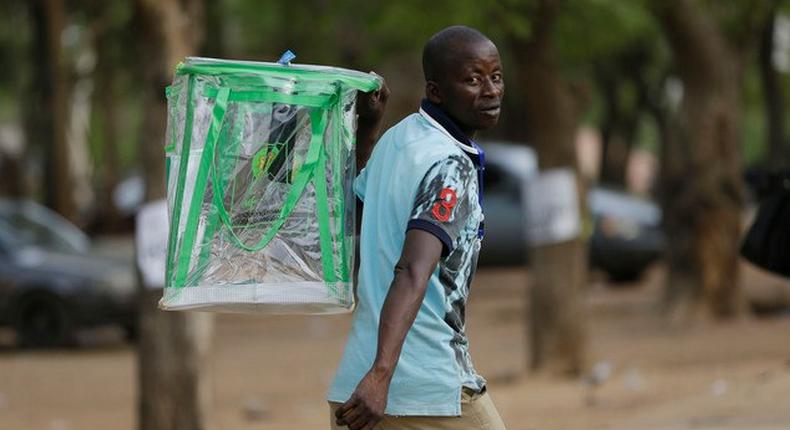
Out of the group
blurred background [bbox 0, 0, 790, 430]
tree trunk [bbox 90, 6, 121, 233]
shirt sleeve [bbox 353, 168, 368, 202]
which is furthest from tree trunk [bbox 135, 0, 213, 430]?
tree trunk [bbox 90, 6, 121, 233]

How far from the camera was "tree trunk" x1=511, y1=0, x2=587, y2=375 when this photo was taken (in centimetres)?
1247

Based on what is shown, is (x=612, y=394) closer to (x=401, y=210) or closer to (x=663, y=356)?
(x=663, y=356)

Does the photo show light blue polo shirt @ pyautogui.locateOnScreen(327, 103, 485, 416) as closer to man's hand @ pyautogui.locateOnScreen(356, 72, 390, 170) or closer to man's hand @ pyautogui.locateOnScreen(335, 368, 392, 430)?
man's hand @ pyautogui.locateOnScreen(335, 368, 392, 430)

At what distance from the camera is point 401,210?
3.91 m

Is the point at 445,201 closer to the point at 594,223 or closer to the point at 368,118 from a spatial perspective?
the point at 368,118

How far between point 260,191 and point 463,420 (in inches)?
30.4

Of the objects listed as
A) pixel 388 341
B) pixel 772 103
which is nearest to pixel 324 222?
pixel 388 341

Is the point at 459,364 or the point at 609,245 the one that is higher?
the point at 459,364

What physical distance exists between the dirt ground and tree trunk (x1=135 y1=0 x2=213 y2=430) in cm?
45

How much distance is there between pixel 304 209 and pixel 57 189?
20445 mm

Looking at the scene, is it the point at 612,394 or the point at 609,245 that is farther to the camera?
the point at 609,245

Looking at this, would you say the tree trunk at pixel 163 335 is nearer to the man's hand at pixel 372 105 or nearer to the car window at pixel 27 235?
the man's hand at pixel 372 105

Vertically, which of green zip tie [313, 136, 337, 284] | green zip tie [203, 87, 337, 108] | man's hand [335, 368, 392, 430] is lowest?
man's hand [335, 368, 392, 430]

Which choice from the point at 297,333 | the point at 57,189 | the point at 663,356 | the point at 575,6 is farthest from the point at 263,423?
the point at 57,189
